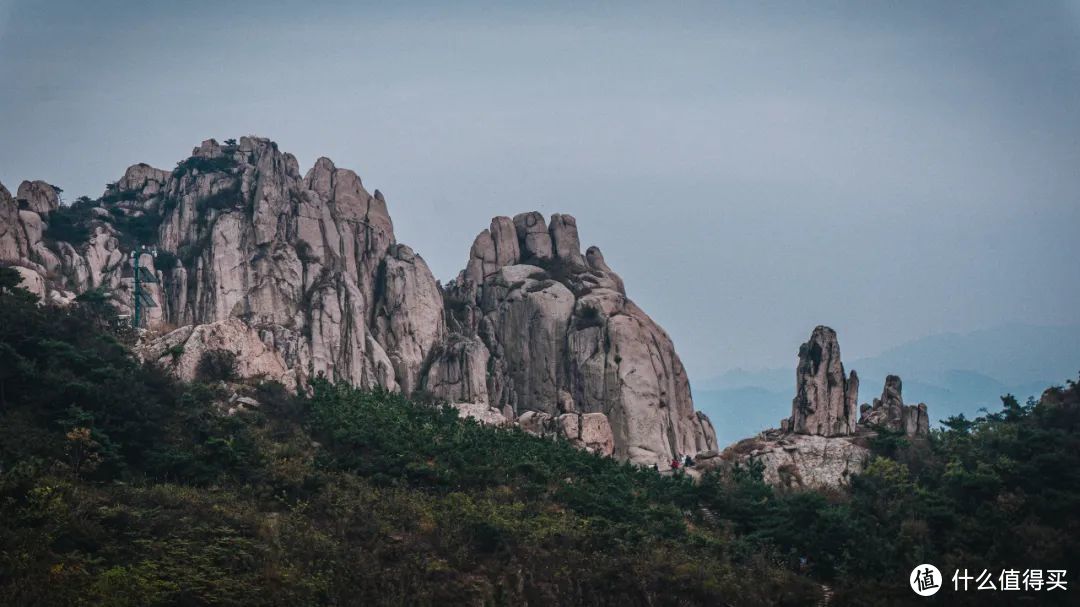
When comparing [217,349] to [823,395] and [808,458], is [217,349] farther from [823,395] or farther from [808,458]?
[823,395]

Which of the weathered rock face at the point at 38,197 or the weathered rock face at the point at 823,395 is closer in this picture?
the weathered rock face at the point at 823,395

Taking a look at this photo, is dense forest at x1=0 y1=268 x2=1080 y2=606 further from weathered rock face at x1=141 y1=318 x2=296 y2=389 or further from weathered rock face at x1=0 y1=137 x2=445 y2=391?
weathered rock face at x1=0 y1=137 x2=445 y2=391

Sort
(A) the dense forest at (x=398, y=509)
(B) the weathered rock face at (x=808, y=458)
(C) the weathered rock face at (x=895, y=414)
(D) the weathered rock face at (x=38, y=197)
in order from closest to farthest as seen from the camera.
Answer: (A) the dense forest at (x=398, y=509) → (B) the weathered rock face at (x=808, y=458) → (C) the weathered rock face at (x=895, y=414) → (D) the weathered rock face at (x=38, y=197)

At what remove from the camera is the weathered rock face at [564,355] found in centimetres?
7762

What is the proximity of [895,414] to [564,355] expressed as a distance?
86.9 ft

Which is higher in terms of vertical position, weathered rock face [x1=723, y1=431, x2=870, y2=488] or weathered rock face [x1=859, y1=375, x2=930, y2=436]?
weathered rock face [x1=859, y1=375, x2=930, y2=436]

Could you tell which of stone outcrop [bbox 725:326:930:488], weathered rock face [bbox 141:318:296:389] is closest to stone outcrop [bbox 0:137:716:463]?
stone outcrop [bbox 725:326:930:488]

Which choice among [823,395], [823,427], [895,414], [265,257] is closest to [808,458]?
[823,427]

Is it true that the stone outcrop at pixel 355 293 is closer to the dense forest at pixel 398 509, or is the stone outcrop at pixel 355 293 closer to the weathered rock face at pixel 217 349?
the weathered rock face at pixel 217 349

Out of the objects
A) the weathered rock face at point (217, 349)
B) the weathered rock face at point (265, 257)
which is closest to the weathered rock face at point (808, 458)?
the weathered rock face at point (217, 349)

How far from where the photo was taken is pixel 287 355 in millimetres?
67500

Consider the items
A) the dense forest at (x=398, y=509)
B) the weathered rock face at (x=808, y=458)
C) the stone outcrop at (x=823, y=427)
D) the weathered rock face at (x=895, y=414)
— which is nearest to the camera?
the dense forest at (x=398, y=509)

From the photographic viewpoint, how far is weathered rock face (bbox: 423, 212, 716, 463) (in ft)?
255

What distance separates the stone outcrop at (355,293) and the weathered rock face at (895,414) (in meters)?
16.0
